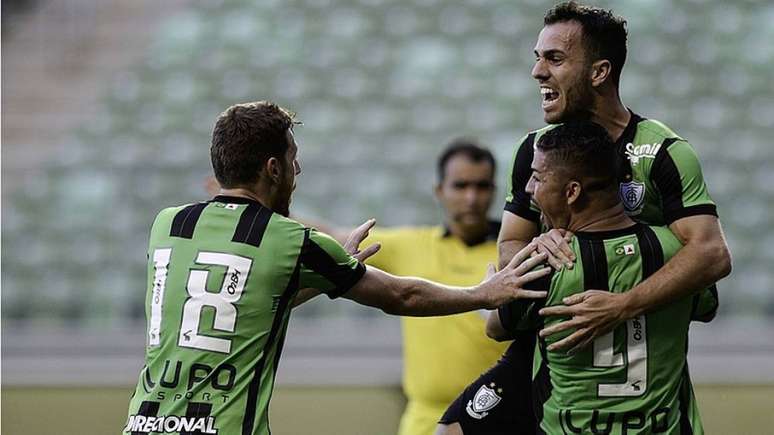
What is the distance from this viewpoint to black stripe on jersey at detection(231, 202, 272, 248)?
309 cm

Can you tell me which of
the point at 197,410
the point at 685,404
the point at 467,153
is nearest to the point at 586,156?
the point at 685,404

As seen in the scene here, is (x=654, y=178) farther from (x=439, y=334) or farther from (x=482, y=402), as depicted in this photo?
(x=439, y=334)

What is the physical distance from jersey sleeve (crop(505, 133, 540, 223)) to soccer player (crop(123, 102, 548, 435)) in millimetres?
271

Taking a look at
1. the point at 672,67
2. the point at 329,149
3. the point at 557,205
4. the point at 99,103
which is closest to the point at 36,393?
the point at 329,149

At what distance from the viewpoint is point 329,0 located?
10.1m

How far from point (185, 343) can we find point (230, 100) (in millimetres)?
6624

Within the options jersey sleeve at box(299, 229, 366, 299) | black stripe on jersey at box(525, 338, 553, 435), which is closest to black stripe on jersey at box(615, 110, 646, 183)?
black stripe on jersey at box(525, 338, 553, 435)

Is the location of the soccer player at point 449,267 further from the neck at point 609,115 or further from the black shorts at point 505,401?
the neck at point 609,115

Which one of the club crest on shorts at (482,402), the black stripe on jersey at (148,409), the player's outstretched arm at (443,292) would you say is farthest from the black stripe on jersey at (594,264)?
the black stripe on jersey at (148,409)

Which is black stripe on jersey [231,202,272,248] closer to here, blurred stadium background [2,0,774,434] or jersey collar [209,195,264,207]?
jersey collar [209,195,264,207]

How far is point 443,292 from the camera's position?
129 inches

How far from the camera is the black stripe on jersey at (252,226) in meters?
3.09

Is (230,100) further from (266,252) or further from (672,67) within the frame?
(266,252)

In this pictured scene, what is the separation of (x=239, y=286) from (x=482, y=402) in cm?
108
